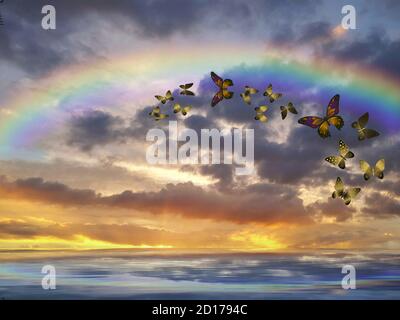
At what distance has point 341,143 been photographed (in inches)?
1168

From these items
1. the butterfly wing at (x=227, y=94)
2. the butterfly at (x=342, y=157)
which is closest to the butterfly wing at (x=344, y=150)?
the butterfly at (x=342, y=157)

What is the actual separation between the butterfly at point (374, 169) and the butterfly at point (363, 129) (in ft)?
4.71

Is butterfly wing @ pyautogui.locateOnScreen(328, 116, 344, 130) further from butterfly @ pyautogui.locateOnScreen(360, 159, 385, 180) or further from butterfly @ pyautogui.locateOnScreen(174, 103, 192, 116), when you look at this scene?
butterfly @ pyautogui.locateOnScreen(174, 103, 192, 116)

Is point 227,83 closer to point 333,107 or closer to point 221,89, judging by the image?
point 221,89

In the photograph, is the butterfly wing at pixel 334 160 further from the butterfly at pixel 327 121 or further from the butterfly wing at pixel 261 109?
the butterfly wing at pixel 261 109

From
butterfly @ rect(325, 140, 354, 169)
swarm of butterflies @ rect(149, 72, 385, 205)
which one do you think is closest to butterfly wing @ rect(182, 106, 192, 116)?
swarm of butterflies @ rect(149, 72, 385, 205)

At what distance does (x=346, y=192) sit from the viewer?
2964cm

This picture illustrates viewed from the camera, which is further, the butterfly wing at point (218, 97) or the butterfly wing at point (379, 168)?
the butterfly wing at point (218, 97)

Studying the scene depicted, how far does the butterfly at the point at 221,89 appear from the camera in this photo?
106 ft

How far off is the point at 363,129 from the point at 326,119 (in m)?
2.04
